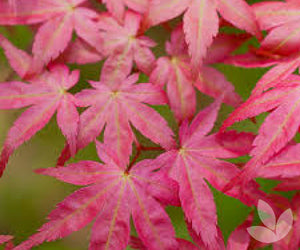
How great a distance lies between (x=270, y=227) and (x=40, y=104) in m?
0.49

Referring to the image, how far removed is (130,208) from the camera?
590mm

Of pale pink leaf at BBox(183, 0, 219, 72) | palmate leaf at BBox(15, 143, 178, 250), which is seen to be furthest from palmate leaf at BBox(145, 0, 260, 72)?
palmate leaf at BBox(15, 143, 178, 250)

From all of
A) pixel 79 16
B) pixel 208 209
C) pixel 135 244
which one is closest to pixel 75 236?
pixel 135 244

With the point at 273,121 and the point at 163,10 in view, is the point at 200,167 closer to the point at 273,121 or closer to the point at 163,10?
the point at 273,121

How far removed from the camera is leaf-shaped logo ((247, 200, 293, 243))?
606mm

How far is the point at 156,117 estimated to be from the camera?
2.02ft

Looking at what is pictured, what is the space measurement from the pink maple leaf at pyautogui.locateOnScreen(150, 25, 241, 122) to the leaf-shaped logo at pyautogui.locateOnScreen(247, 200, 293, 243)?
0.70 ft

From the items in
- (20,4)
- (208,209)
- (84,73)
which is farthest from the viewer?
(84,73)

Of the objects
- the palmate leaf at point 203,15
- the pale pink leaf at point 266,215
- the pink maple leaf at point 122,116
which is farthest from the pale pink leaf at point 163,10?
the pale pink leaf at point 266,215

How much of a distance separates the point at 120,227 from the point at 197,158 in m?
0.18

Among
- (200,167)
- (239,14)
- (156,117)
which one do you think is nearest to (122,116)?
(156,117)

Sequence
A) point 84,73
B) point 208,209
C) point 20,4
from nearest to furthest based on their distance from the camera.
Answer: point 208,209, point 20,4, point 84,73

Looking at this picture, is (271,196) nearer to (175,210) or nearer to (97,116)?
(175,210)

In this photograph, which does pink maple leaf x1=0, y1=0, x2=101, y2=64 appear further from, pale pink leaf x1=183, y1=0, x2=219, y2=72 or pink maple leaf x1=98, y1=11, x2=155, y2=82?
pale pink leaf x1=183, y1=0, x2=219, y2=72
